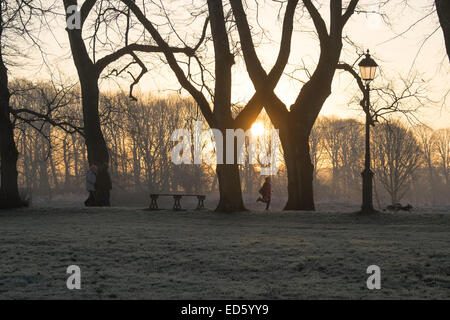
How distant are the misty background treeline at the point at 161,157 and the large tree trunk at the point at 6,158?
2065cm

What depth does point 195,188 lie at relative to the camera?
177 feet

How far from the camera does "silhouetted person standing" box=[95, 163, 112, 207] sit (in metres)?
22.4

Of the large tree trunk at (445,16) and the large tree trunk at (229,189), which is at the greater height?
the large tree trunk at (445,16)

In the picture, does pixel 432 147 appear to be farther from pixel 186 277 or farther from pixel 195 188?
pixel 186 277

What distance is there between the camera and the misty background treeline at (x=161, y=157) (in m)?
50.4

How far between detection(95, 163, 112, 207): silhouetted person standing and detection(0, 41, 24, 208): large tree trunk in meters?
2.66

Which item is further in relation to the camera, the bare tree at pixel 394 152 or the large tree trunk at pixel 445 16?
the bare tree at pixel 394 152

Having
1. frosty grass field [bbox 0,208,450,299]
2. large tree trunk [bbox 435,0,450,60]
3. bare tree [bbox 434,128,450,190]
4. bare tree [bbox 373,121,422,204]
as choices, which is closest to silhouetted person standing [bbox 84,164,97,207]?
frosty grass field [bbox 0,208,450,299]

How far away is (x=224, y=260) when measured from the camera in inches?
363

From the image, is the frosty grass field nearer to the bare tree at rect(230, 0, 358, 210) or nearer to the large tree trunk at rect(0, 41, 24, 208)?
the bare tree at rect(230, 0, 358, 210)

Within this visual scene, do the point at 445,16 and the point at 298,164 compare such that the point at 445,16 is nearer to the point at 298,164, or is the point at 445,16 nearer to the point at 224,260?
the point at 224,260

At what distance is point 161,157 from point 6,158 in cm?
3657

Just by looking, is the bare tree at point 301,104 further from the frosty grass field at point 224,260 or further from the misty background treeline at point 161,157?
the misty background treeline at point 161,157

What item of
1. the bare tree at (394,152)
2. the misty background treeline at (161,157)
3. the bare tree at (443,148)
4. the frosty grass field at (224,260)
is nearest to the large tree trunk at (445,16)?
the frosty grass field at (224,260)
